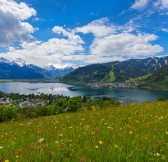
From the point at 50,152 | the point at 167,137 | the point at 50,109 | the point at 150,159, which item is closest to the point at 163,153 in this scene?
the point at 150,159

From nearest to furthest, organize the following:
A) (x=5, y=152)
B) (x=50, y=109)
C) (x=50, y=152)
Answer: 1. (x=50, y=152)
2. (x=5, y=152)
3. (x=50, y=109)

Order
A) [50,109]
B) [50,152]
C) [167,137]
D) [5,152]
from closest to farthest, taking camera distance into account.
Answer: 1. [50,152]
2. [5,152]
3. [167,137]
4. [50,109]

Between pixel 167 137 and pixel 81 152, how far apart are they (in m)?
3.08

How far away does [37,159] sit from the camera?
5723 millimetres

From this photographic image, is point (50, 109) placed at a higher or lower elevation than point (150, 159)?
lower

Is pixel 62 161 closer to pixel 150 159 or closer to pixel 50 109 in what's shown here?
pixel 150 159

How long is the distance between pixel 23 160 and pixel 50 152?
75 cm

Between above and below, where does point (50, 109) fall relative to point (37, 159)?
below

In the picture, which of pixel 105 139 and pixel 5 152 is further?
pixel 105 139

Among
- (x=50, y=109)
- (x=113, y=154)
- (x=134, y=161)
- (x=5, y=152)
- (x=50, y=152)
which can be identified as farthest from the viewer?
(x=50, y=109)

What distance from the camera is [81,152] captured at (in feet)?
20.3

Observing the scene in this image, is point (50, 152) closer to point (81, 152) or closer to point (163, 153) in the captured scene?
point (81, 152)

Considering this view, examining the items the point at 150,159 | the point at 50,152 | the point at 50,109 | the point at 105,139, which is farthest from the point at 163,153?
the point at 50,109

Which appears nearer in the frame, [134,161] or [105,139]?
[134,161]
